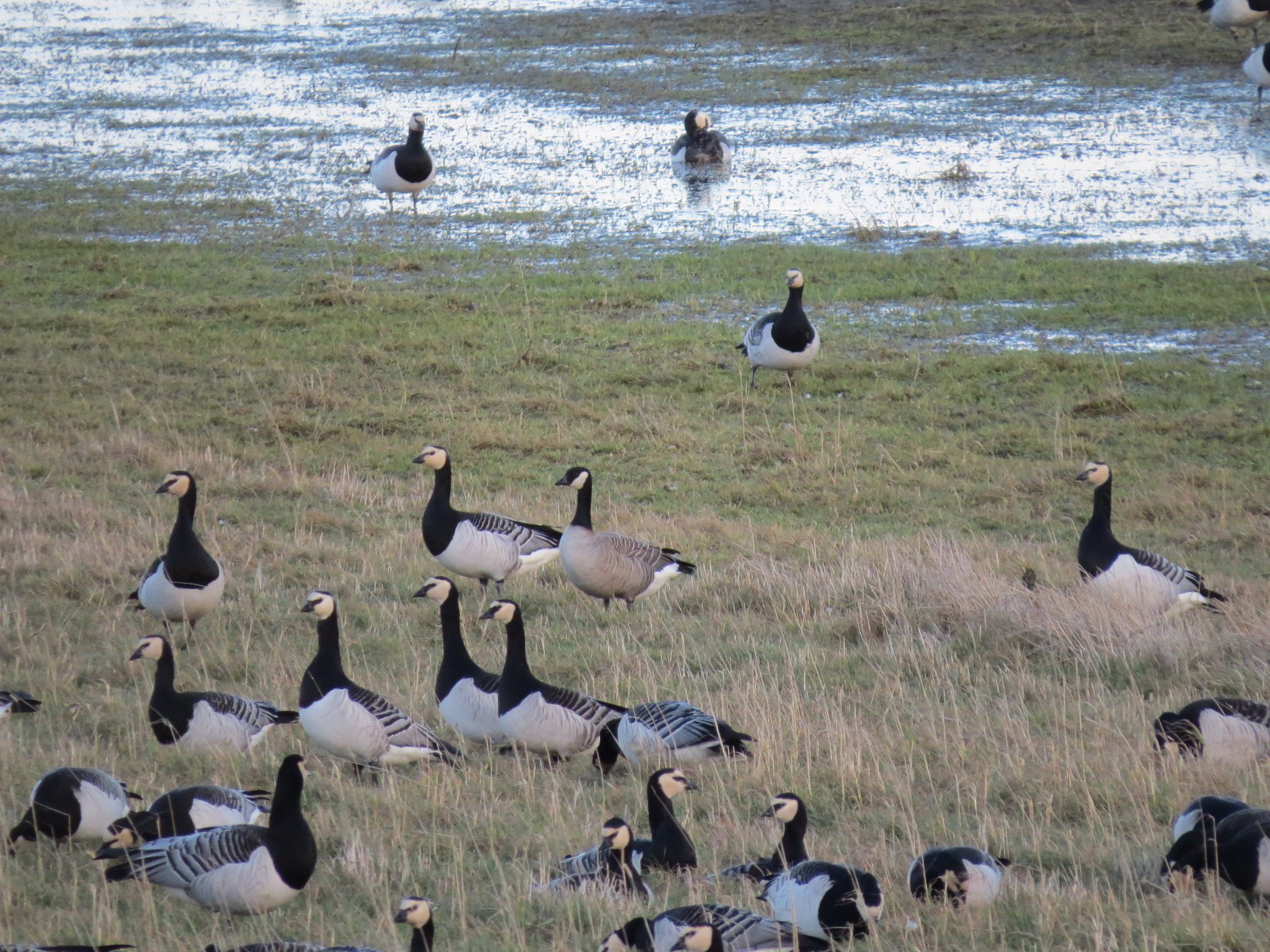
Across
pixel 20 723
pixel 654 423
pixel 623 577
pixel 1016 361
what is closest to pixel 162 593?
pixel 20 723

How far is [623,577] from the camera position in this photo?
887 centimetres

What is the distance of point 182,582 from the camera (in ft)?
26.4

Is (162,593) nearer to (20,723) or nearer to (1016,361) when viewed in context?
(20,723)

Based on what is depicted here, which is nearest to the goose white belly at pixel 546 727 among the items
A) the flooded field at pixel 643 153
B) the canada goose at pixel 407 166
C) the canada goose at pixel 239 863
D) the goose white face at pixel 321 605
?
the goose white face at pixel 321 605

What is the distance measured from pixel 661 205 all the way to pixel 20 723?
1666 centimetres

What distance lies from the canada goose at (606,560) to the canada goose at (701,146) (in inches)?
610

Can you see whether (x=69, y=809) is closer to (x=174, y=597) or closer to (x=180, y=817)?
(x=180, y=817)

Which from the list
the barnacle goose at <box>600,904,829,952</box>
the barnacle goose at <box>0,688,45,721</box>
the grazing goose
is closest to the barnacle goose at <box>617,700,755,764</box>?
the barnacle goose at <box>600,904,829,952</box>

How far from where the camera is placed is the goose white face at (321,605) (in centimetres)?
673

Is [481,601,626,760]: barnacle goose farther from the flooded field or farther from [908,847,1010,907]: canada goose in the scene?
the flooded field

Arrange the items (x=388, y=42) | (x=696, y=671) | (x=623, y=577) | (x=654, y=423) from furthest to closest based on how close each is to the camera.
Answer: (x=388, y=42) < (x=654, y=423) < (x=623, y=577) < (x=696, y=671)

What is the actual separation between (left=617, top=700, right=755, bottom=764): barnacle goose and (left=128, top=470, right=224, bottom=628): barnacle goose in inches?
122

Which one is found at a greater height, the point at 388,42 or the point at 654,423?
the point at 388,42

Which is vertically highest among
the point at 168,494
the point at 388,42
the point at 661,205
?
the point at 388,42
